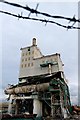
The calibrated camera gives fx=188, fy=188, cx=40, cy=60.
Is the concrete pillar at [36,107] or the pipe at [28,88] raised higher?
the pipe at [28,88]

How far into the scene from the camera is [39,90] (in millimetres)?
39812

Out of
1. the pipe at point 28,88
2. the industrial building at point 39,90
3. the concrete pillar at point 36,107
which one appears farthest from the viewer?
the concrete pillar at point 36,107

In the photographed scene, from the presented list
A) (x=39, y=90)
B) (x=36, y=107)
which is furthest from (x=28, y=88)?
(x=36, y=107)

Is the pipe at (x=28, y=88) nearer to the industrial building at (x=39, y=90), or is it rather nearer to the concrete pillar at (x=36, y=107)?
the industrial building at (x=39, y=90)

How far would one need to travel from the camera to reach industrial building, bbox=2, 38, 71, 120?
125ft

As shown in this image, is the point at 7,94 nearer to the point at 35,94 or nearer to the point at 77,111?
the point at 35,94

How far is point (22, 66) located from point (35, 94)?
18.2m

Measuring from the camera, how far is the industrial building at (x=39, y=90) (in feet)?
125

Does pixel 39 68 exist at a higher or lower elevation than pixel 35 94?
higher

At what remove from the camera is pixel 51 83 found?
3853 centimetres

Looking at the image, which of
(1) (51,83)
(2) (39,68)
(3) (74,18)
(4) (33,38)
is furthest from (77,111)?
(3) (74,18)

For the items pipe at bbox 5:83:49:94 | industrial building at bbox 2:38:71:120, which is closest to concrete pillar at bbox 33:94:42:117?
industrial building at bbox 2:38:71:120

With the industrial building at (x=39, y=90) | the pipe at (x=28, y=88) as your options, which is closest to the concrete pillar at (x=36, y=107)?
the industrial building at (x=39, y=90)

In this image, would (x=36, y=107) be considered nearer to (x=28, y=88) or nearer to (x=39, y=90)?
(x=39, y=90)
